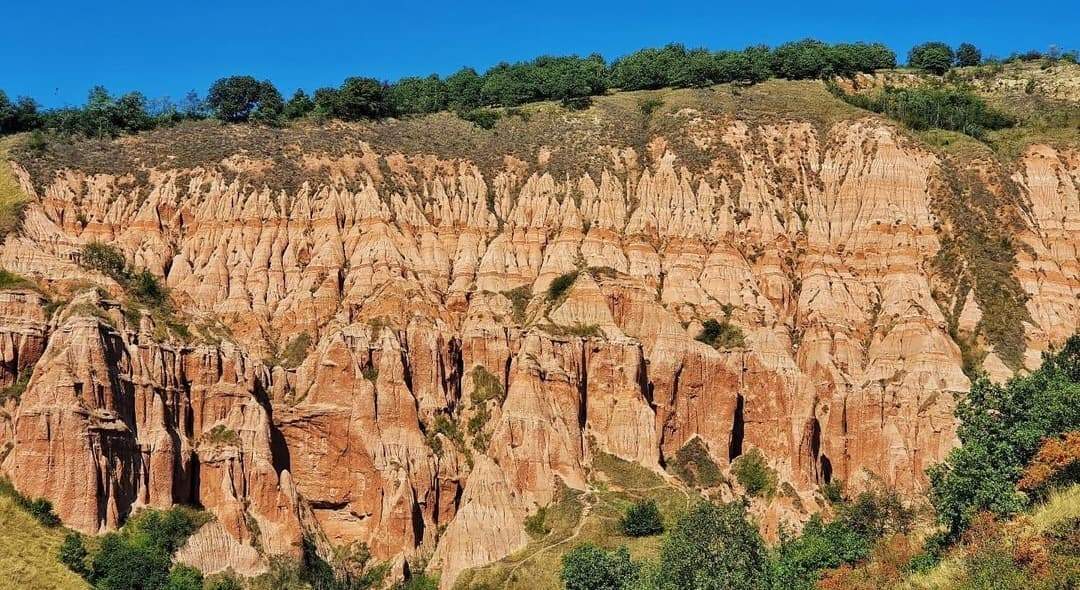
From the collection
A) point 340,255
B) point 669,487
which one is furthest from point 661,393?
point 340,255

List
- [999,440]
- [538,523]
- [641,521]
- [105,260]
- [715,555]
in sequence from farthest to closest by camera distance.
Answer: [105,260]
[538,523]
[641,521]
[715,555]
[999,440]

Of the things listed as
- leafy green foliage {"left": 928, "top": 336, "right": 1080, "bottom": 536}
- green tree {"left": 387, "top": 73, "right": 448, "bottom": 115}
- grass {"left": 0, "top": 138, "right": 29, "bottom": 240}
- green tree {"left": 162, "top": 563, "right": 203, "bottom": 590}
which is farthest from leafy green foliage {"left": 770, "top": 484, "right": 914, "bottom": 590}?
green tree {"left": 387, "top": 73, "right": 448, "bottom": 115}

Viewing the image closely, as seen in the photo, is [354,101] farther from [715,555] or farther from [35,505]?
[715,555]

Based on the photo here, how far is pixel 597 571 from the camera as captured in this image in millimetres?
82500

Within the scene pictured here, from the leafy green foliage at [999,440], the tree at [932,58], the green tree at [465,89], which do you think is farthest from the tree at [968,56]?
the leafy green foliage at [999,440]

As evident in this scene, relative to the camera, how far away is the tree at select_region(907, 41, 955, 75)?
171 meters

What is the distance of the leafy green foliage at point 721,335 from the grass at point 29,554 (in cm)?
4812

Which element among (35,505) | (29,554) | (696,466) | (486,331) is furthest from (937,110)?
(29,554)

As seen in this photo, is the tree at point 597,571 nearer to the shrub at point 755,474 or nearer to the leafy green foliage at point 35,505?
the shrub at point 755,474

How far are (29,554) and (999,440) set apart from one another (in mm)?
49051

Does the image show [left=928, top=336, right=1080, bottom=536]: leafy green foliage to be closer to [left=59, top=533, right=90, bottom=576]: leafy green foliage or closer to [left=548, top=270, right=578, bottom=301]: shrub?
[left=548, top=270, right=578, bottom=301]: shrub

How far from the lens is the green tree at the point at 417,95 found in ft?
475

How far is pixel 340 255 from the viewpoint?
112 m

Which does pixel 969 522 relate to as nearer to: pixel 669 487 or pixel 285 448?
pixel 669 487
